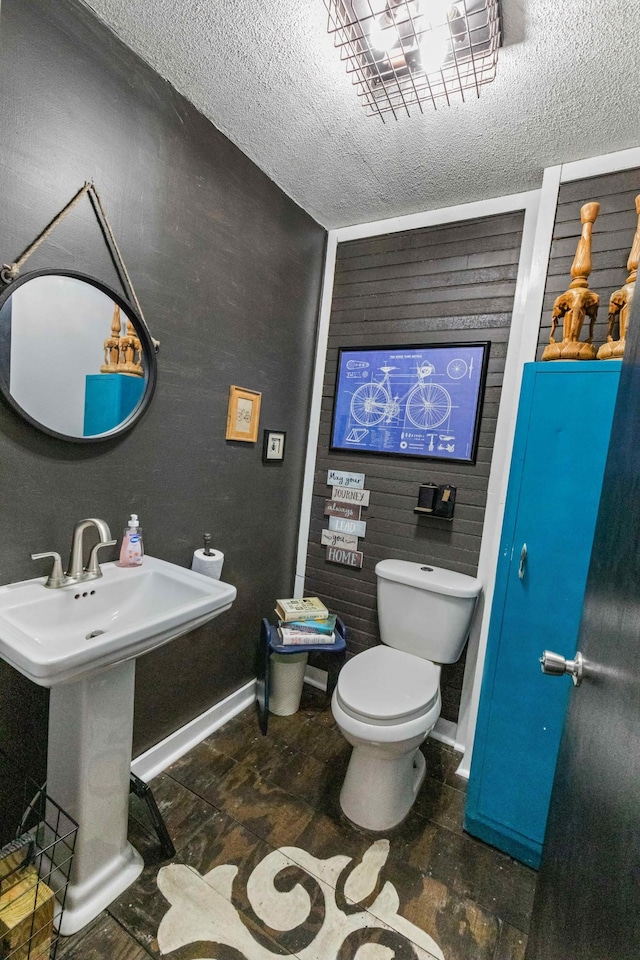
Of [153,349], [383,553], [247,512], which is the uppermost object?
[153,349]

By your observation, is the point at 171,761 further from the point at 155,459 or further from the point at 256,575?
the point at 155,459

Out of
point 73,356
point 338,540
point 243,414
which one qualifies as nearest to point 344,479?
point 338,540

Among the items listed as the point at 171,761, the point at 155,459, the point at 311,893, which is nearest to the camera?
the point at 311,893

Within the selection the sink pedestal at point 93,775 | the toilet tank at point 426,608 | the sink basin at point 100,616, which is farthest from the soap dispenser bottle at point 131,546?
the toilet tank at point 426,608

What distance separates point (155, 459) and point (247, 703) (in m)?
1.35

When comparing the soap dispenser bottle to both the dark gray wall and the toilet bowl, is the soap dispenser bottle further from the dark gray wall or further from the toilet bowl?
the toilet bowl

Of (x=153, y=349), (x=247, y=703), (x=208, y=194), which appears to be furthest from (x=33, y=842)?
(x=208, y=194)

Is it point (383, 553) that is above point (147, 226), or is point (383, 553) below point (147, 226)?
below

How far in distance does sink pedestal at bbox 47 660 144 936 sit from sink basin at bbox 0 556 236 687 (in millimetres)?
157

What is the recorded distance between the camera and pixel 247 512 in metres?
1.99

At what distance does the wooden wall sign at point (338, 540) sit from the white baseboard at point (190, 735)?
2.66 feet

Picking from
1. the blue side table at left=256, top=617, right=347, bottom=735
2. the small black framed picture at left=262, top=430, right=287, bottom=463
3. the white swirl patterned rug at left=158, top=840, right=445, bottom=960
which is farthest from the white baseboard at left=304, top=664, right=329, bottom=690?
the small black framed picture at left=262, top=430, right=287, bottom=463

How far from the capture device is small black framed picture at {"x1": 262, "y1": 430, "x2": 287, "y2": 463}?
2.03 meters

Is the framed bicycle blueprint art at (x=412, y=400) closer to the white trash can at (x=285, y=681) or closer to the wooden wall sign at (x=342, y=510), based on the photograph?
the wooden wall sign at (x=342, y=510)
